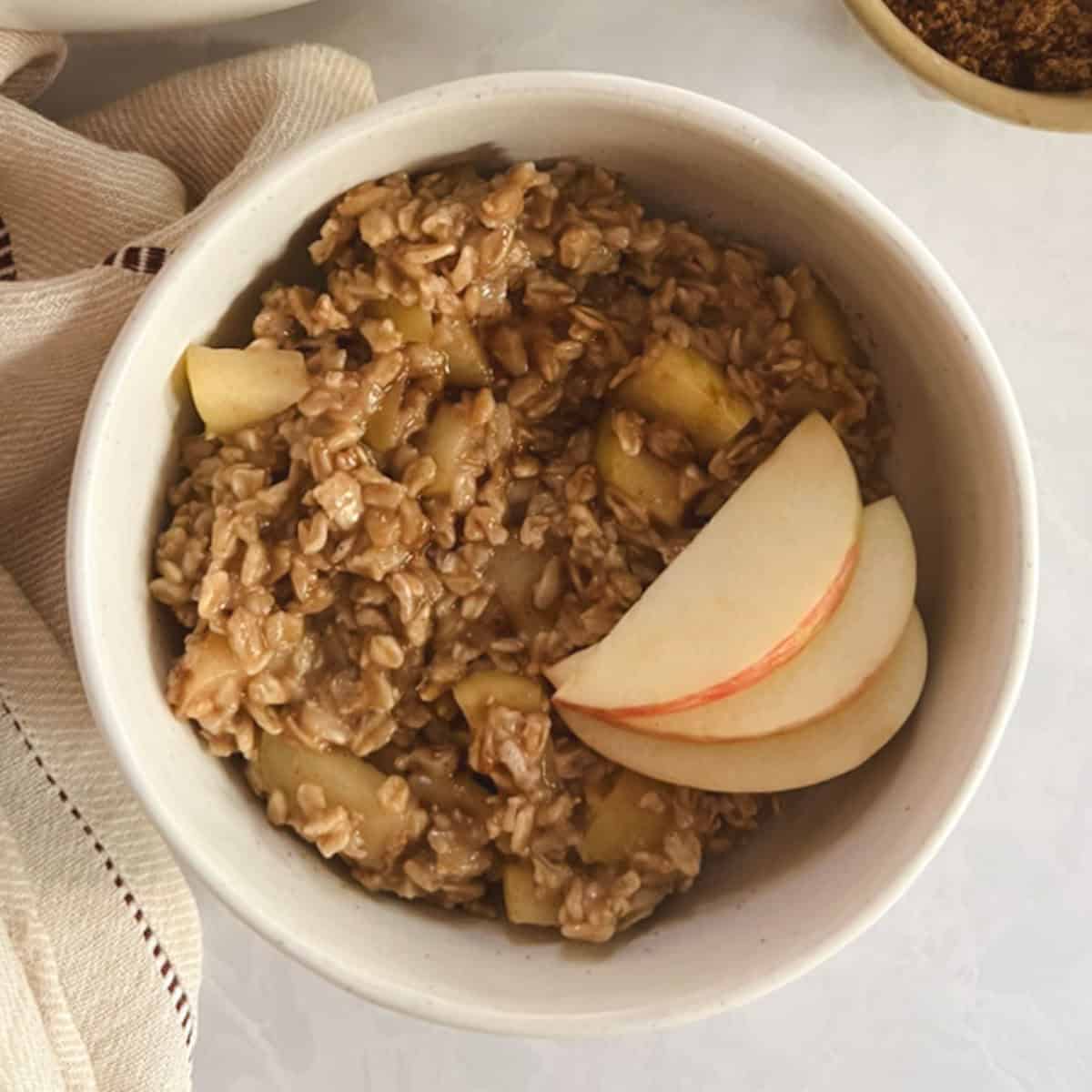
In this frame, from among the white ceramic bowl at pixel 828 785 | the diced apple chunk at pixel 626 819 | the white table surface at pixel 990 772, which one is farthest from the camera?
the white table surface at pixel 990 772

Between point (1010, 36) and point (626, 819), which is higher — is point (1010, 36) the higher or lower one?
the higher one

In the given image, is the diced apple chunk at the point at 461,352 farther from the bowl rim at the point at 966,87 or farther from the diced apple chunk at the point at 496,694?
the bowl rim at the point at 966,87

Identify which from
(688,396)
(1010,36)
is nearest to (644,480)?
(688,396)

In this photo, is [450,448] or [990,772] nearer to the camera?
[450,448]

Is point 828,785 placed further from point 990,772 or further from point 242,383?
point 242,383

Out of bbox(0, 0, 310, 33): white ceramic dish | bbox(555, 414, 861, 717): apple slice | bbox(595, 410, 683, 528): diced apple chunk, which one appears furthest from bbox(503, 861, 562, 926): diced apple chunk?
bbox(0, 0, 310, 33): white ceramic dish

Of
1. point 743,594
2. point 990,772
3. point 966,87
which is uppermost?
point 966,87

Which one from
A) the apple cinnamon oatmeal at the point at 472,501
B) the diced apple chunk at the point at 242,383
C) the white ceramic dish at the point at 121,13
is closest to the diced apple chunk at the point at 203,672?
the apple cinnamon oatmeal at the point at 472,501

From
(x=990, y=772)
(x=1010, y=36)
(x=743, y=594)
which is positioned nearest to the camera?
(x=743, y=594)
